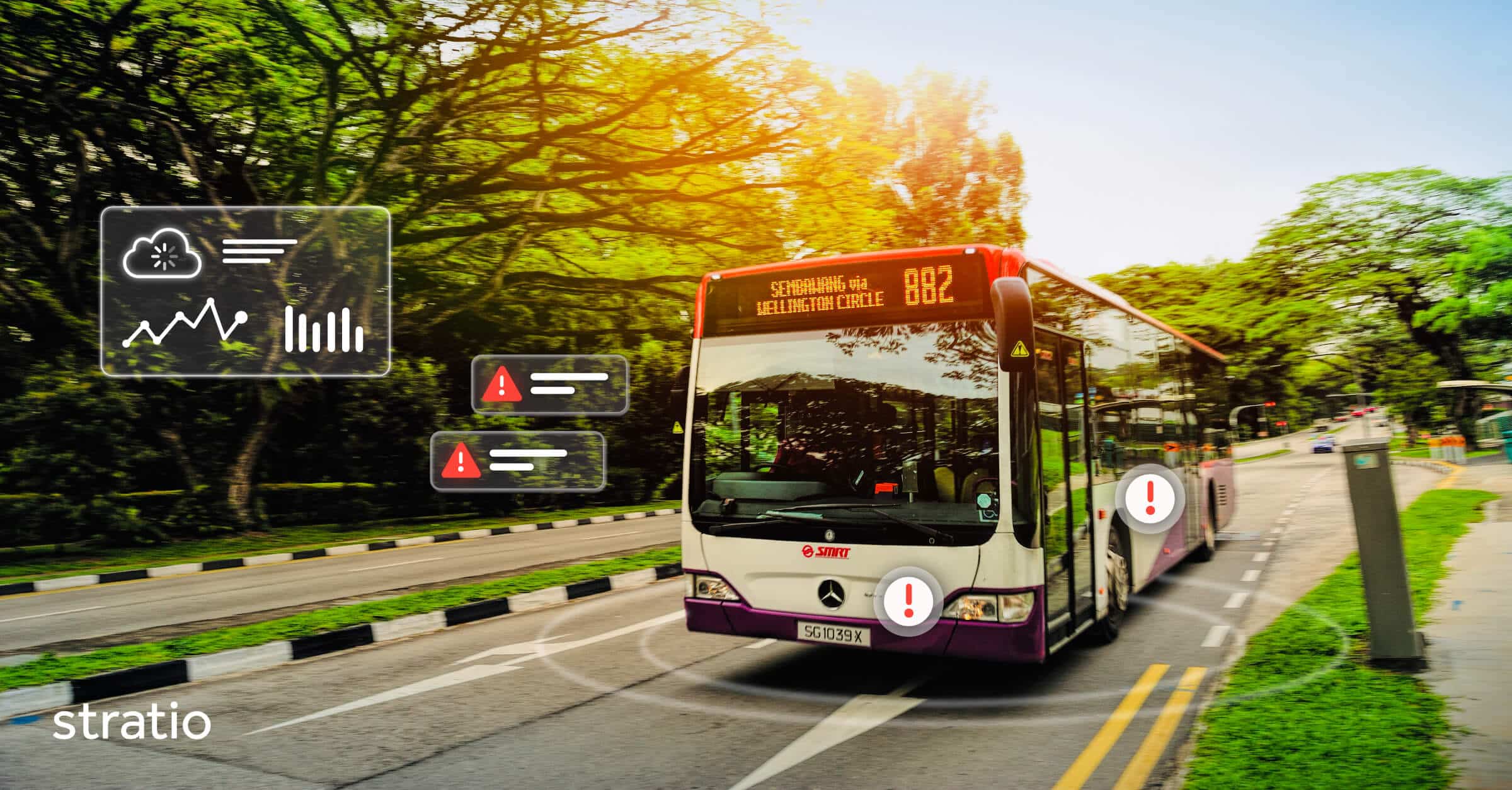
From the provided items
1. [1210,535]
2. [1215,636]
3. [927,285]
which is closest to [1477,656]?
[1215,636]

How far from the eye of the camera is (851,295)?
256 inches

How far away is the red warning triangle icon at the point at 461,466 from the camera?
2422 cm

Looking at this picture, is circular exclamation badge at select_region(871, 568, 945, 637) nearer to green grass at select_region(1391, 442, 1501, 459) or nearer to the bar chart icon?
the bar chart icon

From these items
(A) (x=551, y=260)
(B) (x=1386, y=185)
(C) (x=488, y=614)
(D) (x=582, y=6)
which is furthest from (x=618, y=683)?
(B) (x=1386, y=185)

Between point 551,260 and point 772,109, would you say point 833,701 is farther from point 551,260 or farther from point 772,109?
point 551,260

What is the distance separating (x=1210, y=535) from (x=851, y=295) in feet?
28.9

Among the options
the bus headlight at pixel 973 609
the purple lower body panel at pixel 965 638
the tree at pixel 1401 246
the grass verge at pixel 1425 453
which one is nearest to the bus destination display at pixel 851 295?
the bus headlight at pixel 973 609

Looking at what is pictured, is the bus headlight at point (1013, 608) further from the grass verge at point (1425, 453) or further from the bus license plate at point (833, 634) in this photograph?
the grass verge at point (1425, 453)

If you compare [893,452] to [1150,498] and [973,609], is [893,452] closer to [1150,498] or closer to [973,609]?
[973,609]

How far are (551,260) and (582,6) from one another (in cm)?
784

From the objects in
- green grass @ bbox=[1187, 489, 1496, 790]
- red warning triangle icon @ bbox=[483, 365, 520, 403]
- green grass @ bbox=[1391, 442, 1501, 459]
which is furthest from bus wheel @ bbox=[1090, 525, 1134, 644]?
green grass @ bbox=[1391, 442, 1501, 459]

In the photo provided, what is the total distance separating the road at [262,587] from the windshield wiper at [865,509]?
648 centimetres

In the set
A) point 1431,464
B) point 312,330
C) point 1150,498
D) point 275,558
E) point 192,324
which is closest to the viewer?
point 1150,498

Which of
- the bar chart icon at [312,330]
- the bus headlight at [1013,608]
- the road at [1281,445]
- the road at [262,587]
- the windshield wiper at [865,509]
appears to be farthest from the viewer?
the road at [1281,445]
